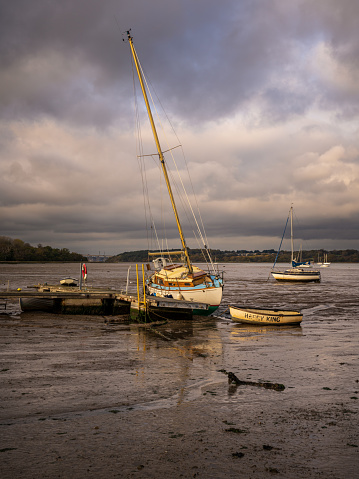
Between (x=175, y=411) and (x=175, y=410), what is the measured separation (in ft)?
0.23

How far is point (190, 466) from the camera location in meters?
6.52

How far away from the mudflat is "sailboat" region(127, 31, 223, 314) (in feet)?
31.4

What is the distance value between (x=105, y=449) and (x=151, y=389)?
3.63 m

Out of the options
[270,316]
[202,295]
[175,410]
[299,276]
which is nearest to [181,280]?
[202,295]

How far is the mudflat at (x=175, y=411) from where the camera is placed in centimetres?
661

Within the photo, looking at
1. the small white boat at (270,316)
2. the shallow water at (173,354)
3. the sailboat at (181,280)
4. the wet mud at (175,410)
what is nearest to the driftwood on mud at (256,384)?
the wet mud at (175,410)

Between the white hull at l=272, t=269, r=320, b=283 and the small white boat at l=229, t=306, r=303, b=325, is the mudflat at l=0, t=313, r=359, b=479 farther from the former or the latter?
the white hull at l=272, t=269, r=320, b=283

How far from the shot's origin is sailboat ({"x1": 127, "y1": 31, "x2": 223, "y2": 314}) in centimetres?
2734

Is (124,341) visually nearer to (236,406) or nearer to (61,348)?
(61,348)

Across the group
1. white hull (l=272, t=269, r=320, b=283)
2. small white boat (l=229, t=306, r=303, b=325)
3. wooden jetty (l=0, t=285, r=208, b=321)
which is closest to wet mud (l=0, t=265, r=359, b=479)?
small white boat (l=229, t=306, r=303, b=325)

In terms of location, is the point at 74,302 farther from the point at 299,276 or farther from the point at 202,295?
the point at 299,276

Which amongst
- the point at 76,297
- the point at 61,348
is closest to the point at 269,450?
the point at 61,348

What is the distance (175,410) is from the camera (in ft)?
29.8

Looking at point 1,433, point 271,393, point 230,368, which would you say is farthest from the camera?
point 230,368
